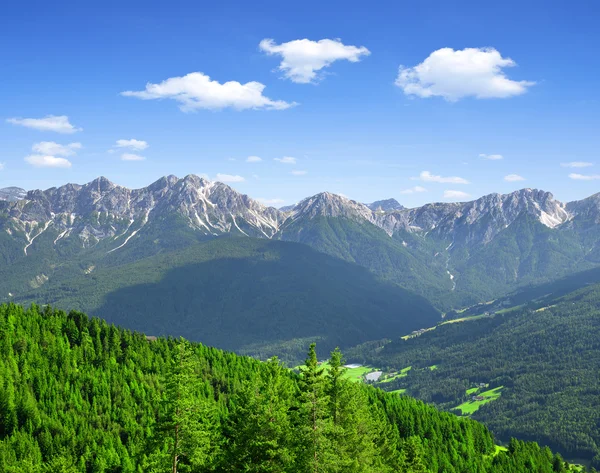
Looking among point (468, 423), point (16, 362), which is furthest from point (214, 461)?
point (468, 423)

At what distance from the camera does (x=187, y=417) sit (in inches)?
1839

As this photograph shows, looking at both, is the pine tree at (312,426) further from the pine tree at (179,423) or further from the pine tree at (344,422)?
the pine tree at (179,423)

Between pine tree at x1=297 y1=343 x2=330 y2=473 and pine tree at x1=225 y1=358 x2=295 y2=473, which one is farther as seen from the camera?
pine tree at x1=225 y1=358 x2=295 y2=473

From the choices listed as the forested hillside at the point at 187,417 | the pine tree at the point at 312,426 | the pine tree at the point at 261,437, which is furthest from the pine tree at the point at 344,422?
the pine tree at the point at 261,437

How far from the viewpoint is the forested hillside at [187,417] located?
46.1 m

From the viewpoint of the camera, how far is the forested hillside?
1816 inches

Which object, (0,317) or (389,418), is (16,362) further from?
(389,418)

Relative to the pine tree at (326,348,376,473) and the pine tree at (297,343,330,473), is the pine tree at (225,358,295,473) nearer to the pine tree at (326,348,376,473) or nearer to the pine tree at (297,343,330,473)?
the pine tree at (297,343,330,473)

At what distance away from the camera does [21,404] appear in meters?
124

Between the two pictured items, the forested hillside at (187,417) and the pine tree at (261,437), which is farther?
the forested hillside at (187,417)

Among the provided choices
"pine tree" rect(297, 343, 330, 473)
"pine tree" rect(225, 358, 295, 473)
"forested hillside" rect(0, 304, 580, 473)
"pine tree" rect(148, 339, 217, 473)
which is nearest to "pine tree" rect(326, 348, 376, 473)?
"forested hillside" rect(0, 304, 580, 473)

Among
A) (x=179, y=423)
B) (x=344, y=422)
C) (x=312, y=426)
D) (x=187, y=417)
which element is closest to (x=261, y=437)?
(x=312, y=426)

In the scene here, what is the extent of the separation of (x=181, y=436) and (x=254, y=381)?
830 cm

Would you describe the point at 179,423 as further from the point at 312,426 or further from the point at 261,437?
the point at 312,426
